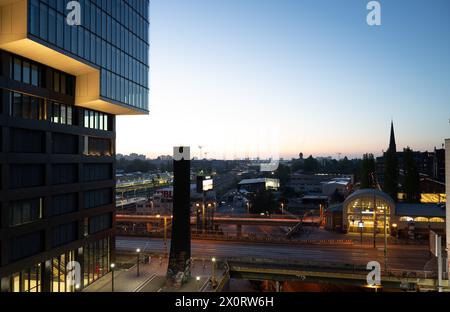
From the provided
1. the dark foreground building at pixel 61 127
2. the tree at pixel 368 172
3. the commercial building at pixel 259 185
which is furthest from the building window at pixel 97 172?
the commercial building at pixel 259 185

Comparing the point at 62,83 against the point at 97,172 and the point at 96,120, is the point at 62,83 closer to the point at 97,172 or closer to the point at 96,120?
the point at 96,120

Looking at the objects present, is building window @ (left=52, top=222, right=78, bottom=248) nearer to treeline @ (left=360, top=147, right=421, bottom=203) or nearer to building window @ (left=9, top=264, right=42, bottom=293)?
building window @ (left=9, top=264, right=42, bottom=293)

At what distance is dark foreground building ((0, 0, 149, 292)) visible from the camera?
24766 millimetres

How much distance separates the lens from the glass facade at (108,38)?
26.1 meters

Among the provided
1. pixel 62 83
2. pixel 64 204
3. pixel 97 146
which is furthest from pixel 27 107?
pixel 97 146

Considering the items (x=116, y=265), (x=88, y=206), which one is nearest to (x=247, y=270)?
(x=116, y=265)

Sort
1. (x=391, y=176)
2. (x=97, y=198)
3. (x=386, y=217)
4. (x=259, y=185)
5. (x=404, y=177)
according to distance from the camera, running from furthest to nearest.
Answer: (x=259, y=185), (x=391, y=176), (x=404, y=177), (x=386, y=217), (x=97, y=198)

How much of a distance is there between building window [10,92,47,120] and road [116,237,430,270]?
24.1 metres

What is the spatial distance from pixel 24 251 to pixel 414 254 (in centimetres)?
4170

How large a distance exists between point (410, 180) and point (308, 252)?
39.2 metres

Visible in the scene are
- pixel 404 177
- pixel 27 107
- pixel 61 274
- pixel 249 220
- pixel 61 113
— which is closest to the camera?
pixel 27 107

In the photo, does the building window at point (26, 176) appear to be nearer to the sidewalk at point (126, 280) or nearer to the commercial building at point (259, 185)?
the sidewalk at point (126, 280)

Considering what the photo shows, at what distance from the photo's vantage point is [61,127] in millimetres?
31188

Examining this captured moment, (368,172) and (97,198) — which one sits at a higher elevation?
(368,172)
